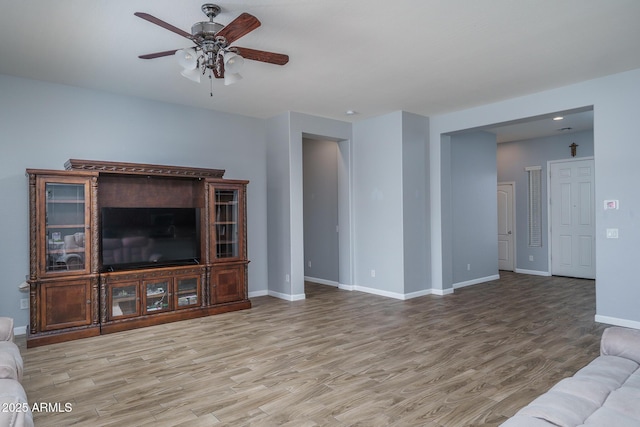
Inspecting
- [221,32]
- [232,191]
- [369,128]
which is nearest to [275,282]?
[232,191]

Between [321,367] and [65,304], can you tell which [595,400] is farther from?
[65,304]

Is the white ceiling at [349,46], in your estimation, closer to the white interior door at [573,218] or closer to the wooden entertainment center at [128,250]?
the wooden entertainment center at [128,250]

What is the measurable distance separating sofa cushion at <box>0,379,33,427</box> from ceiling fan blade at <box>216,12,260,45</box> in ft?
7.52

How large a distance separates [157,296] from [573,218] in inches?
289

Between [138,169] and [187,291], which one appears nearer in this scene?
[138,169]

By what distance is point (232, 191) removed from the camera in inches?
213

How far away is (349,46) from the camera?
11.9ft

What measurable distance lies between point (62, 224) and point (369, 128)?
4.33 meters

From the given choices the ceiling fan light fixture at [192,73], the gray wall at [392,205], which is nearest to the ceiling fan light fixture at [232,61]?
the ceiling fan light fixture at [192,73]

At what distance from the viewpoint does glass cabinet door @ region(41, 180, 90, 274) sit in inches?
162

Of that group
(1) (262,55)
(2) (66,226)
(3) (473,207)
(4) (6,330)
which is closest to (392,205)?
(3) (473,207)

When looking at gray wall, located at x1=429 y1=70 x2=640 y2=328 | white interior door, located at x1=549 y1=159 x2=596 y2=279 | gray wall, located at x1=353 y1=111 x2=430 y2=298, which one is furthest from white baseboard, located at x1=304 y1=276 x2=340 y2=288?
white interior door, located at x1=549 y1=159 x2=596 y2=279

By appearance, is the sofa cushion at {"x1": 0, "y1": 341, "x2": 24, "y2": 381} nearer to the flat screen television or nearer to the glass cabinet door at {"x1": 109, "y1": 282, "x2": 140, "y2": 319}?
the glass cabinet door at {"x1": 109, "y1": 282, "x2": 140, "y2": 319}

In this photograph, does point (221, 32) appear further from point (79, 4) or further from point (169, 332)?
point (169, 332)
